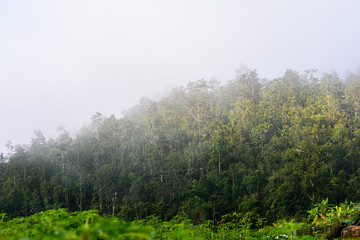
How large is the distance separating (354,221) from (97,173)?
23.1 metres

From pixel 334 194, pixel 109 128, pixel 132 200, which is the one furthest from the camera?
pixel 109 128

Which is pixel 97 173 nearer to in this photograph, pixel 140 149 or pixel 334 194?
pixel 140 149

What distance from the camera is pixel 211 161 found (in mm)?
21750

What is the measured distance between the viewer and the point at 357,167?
1833 centimetres

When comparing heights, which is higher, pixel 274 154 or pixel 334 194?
pixel 274 154

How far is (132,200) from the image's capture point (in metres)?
20.1

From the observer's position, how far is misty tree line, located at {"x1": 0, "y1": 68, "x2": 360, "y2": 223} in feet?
53.5

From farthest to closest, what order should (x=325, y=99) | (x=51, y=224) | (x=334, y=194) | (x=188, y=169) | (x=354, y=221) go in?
(x=325, y=99) → (x=188, y=169) → (x=334, y=194) → (x=354, y=221) → (x=51, y=224)

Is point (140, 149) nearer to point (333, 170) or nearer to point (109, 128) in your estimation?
point (109, 128)

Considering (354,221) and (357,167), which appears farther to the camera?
(357,167)

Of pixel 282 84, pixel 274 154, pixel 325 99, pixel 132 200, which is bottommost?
pixel 132 200

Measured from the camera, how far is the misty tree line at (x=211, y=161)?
16.3 meters

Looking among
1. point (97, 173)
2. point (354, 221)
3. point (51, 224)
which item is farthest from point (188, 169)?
point (51, 224)

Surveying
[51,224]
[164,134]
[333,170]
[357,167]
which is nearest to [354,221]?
[51,224]
